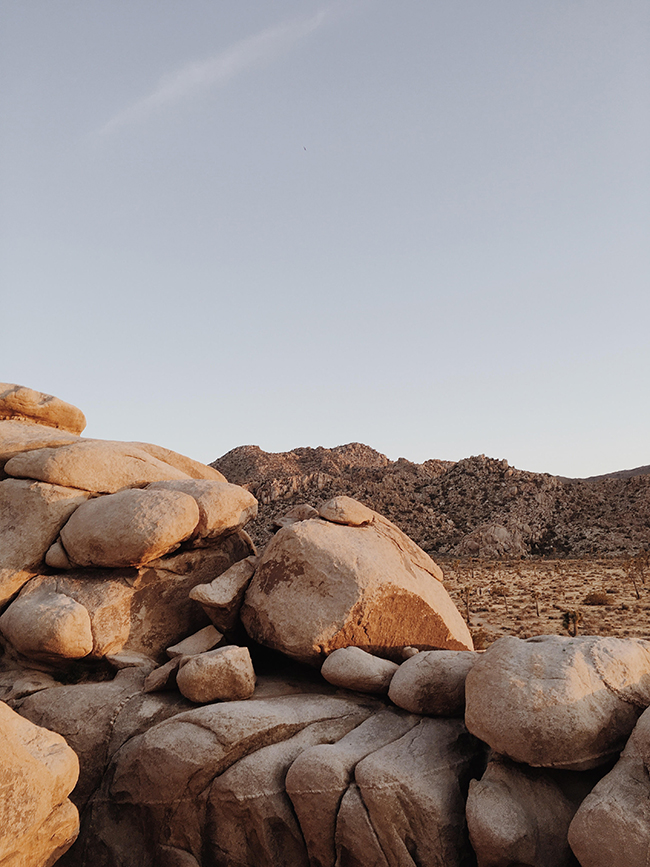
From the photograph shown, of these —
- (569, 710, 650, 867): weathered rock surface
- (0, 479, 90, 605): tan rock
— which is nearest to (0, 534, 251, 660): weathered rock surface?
(0, 479, 90, 605): tan rock

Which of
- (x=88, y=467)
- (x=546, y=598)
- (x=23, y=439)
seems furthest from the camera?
(x=546, y=598)

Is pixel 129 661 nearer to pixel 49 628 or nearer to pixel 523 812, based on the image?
pixel 49 628

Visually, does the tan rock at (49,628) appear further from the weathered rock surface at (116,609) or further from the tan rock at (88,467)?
the tan rock at (88,467)

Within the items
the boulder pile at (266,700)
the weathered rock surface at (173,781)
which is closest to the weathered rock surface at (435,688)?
the boulder pile at (266,700)

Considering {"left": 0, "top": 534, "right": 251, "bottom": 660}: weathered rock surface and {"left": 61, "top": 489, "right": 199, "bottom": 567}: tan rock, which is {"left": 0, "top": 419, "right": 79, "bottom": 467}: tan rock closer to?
{"left": 61, "top": 489, "right": 199, "bottom": 567}: tan rock

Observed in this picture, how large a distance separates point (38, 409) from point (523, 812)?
488 inches

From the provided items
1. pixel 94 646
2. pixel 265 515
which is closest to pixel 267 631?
pixel 94 646

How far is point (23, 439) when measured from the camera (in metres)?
12.0

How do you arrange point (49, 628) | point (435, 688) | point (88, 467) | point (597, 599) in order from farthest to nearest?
point (597, 599), point (88, 467), point (49, 628), point (435, 688)

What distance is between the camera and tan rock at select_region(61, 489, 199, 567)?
9820mm

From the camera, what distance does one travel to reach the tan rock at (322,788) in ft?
22.3

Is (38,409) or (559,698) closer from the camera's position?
(559,698)

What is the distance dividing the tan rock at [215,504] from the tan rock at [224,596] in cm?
96

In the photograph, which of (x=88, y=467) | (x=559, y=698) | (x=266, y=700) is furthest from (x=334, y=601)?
(x=88, y=467)
